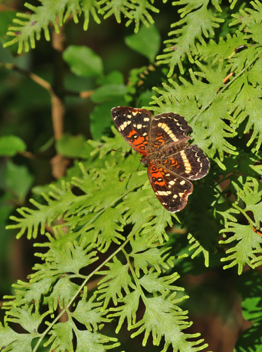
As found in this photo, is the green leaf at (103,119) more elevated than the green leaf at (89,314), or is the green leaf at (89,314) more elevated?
the green leaf at (103,119)

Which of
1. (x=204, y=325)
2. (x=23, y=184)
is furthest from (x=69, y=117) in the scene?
(x=204, y=325)

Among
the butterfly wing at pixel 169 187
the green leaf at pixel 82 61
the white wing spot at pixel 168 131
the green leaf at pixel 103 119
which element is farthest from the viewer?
the green leaf at pixel 82 61

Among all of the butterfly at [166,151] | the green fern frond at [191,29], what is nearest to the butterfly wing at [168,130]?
the butterfly at [166,151]

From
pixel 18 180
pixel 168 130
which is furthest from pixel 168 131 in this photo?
pixel 18 180

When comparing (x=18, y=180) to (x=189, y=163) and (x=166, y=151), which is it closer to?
(x=166, y=151)

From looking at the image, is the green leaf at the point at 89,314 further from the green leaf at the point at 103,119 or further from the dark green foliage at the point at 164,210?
the green leaf at the point at 103,119

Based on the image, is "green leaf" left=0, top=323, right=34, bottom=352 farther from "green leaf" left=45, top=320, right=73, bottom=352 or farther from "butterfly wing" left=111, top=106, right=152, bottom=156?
"butterfly wing" left=111, top=106, right=152, bottom=156

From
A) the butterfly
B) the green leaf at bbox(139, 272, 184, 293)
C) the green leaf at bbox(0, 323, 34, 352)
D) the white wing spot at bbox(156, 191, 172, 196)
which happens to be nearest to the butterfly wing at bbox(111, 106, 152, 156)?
the butterfly
